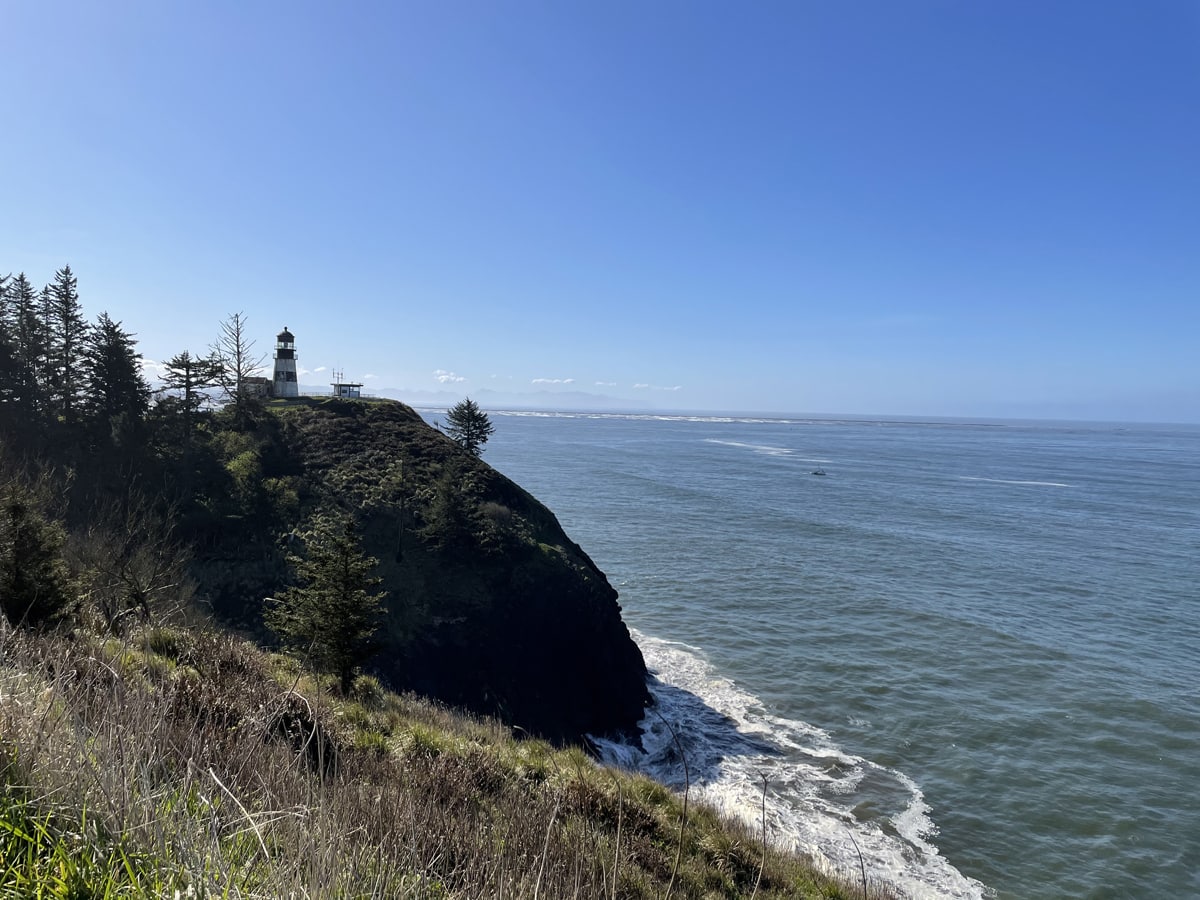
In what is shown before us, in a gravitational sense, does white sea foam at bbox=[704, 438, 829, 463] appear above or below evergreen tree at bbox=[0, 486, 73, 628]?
below

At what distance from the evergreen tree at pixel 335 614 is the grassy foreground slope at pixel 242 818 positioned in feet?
24.0

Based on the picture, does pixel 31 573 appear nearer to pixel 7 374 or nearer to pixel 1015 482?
pixel 7 374

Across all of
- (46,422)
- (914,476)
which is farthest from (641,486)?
(46,422)

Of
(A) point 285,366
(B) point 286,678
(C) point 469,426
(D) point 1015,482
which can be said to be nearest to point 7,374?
(A) point 285,366

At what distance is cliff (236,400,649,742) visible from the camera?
26562 millimetres

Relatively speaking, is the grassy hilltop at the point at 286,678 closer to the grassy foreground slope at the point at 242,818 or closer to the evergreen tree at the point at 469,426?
the grassy foreground slope at the point at 242,818

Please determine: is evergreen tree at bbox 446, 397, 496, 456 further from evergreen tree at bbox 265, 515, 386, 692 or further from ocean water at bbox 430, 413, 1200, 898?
evergreen tree at bbox 265, 515, 386, 692

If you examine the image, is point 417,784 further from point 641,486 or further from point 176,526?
point 641,486

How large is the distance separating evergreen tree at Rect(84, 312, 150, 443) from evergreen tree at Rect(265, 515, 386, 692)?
990 inches

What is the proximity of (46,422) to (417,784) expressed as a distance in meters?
40.9

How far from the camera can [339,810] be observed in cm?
408

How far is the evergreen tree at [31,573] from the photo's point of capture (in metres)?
11.9

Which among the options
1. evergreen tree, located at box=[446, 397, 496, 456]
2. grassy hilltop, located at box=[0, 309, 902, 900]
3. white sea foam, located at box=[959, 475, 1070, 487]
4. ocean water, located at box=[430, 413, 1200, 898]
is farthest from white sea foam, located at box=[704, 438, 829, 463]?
grassy hilltop, located at box=[0, 309, 902, 900]

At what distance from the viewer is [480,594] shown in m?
30.3
